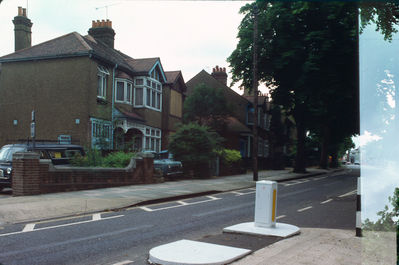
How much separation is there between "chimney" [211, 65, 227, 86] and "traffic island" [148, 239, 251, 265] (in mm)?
37436

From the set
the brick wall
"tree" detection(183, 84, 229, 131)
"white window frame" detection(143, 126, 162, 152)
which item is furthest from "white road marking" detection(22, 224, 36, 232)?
"tree" detection(183, 84, 229, 131)

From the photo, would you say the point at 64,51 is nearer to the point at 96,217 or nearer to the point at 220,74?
the point at 96,217

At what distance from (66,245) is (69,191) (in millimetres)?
8397

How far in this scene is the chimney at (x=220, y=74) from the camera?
43312 mm

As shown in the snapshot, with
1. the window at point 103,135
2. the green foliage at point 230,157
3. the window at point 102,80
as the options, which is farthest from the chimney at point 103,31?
the green foliage at point 230,157

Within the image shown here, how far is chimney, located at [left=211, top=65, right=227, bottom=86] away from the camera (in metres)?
43.3

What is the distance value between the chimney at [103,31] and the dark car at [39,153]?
12946mm

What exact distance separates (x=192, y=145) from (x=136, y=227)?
13.6m

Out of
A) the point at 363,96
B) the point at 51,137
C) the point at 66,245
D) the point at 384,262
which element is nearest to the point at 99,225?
the point at 66,245

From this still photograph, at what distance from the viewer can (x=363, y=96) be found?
477 cm

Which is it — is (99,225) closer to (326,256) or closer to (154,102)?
(326,256)

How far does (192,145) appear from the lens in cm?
2231

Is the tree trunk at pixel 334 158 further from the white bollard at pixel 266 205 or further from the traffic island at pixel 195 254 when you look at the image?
the traffic island at pixel 195 254

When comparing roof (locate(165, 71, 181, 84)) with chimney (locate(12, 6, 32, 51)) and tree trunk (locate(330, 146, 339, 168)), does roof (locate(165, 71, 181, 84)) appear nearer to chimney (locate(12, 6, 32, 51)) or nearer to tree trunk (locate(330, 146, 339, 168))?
chimney (locate(12, 6, 32, 51))
